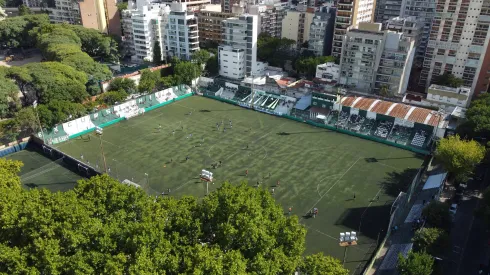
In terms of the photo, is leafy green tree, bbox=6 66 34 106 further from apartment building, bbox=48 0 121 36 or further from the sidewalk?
the sidewalk

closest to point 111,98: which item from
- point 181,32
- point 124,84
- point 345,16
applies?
point 124,84

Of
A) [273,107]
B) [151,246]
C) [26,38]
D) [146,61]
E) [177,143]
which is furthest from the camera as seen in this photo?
[26,38]

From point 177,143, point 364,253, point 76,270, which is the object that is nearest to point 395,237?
point 364,253

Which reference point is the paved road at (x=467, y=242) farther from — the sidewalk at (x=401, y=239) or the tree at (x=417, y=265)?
the tree at (x=417, y=265)

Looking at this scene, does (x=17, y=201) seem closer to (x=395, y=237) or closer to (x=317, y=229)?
(x=317, y=229)

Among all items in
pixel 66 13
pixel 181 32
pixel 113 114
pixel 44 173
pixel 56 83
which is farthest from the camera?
pixel 66 13

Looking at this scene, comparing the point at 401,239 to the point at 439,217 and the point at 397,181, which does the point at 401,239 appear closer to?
the point at 439,217
